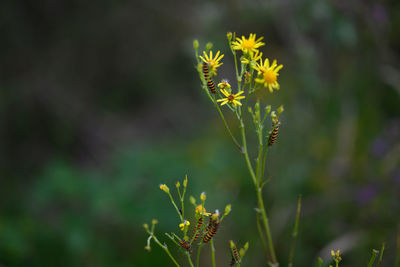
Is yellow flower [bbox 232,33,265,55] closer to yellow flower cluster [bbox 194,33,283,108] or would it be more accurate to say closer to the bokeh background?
yellow flower cluster [bbox 194,33,283,108]

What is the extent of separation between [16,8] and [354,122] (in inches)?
169

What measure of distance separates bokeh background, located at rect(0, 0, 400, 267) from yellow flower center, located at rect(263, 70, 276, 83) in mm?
1184

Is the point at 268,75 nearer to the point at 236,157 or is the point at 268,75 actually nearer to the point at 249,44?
the point at 249,44

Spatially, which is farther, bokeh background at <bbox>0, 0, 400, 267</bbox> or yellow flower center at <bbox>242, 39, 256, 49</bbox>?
bokeh background at <bbox>0, 0, 400, 267</bbox>

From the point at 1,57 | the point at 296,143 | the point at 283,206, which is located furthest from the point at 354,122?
the point at 1,57

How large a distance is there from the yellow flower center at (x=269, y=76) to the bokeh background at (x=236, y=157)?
118cm

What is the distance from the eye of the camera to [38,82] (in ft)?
15.8

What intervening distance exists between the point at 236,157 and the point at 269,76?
2.38 m

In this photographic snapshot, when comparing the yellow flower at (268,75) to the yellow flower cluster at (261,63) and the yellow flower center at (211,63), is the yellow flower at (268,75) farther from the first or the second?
the yellow flower center at (211,63)

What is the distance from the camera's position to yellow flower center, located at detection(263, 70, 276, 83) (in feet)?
3.28

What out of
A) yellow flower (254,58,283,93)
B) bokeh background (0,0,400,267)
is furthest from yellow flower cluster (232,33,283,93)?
bokeh background (0,0,400,267)

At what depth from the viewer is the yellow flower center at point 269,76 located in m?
1.00

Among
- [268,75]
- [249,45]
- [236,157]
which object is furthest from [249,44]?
[236,157]

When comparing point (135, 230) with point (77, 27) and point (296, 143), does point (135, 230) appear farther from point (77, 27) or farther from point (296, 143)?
point (77, 27)
